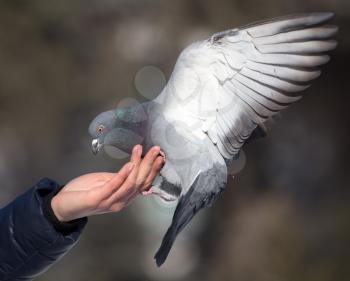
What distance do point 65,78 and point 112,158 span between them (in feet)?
1.50

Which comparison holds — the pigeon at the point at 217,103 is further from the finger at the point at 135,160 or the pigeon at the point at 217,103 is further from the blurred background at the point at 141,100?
the blurred background at the point at 141,100

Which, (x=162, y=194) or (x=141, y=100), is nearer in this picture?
(x=162, y=194)

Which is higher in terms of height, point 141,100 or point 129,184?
point 129,184

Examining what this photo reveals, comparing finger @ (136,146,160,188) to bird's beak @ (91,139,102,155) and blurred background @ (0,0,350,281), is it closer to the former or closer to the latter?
bird's beak @ (91,139,102,155)

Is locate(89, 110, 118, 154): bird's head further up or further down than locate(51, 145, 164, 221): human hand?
further up

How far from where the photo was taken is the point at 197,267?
200cm

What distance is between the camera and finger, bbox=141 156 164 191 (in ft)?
1.90

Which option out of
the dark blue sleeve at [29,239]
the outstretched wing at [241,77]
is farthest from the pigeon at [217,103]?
the dark blue sleeve at [29,239]

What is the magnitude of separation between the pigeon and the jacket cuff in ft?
0.29

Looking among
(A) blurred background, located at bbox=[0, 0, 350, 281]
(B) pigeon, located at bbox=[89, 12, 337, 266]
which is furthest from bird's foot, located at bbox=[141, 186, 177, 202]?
(A) blurred background, located at bbox=[0, 0, 350, 281]

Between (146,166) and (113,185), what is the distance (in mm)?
38

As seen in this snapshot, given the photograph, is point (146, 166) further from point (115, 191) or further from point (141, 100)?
point (141, 100)

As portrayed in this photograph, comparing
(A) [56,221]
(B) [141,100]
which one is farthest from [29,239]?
(B) [141,100]

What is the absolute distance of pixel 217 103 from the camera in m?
0.60
